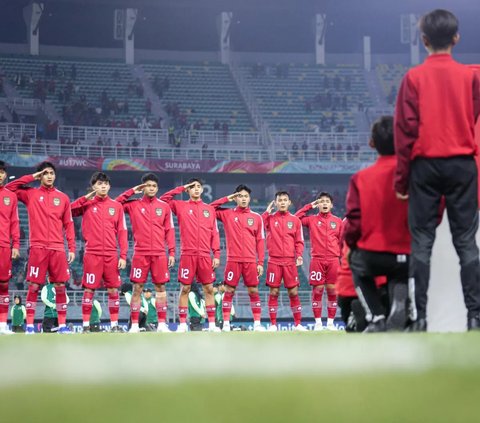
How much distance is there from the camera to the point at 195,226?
11.4 metres

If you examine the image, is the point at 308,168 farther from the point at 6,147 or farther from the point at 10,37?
the point at 10,37

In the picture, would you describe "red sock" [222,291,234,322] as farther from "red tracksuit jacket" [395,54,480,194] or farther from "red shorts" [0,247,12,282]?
Result: "red tracksuit jacket" [395,54,480,194]

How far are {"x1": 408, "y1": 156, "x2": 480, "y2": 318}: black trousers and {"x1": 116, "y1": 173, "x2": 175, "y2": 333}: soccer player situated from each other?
683 cm

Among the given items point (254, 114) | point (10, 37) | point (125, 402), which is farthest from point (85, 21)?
point (125, 402)

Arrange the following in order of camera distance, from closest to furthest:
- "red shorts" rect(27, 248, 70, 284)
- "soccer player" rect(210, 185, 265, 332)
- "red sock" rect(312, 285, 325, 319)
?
"red shorts" rect(27, 248, 70, 284) → "soccer player" rect(210, 185, 265, 332) → "red sock" rect(312, 285, 325, 319)

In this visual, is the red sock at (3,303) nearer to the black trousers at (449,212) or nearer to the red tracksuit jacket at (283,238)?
the red tracksuit jacket at (283,238)

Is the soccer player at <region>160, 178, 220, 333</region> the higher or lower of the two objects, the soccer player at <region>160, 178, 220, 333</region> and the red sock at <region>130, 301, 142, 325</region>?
the higher

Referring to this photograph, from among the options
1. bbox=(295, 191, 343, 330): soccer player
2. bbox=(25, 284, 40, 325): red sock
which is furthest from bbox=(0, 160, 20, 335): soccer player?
bbox=(295, 191, 343, 330): soccer player

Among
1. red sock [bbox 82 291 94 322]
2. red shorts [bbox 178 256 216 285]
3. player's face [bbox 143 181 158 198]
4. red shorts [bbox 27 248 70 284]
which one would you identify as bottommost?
red sock [bbox 82 291 94 322]

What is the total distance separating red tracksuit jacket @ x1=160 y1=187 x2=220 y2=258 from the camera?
1129 centimetres

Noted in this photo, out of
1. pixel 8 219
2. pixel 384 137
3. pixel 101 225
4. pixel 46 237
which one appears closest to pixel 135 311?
pixel 101 225

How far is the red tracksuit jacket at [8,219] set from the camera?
32.4 ft

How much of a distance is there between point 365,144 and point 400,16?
1062 cm

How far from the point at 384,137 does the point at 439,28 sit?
31.4 inches
